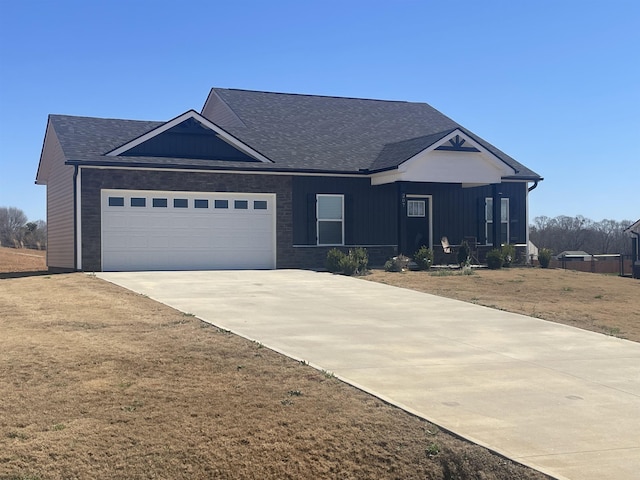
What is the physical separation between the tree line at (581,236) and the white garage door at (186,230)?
47.9 m

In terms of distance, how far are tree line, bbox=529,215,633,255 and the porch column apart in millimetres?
41194

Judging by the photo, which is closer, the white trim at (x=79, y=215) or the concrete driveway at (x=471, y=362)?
the concrete driveway at (x=471, y=362)

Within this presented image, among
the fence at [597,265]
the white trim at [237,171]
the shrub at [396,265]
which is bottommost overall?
the fence at [597,265]

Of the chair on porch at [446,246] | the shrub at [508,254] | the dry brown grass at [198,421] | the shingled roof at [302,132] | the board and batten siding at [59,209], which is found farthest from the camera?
the chair on porch at [446,246]

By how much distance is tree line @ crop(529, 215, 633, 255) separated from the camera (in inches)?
2667

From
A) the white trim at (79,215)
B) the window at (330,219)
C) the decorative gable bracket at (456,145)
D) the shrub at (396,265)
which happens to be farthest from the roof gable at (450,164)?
the white trim at (79,215)

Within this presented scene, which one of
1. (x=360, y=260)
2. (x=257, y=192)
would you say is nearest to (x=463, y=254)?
(x=360, y=260)

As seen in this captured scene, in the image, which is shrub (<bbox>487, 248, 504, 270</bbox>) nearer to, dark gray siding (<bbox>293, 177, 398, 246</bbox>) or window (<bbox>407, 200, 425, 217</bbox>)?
window (<bbox>407, 200, 425, 217</bbox>)

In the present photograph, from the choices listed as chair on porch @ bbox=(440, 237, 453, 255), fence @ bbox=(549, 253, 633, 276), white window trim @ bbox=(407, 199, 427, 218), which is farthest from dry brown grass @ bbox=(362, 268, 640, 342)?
fence @ bbox=(549, 253, 633, 276)

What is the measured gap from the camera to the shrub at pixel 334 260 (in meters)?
21.7

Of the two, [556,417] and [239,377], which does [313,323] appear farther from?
[556,417]

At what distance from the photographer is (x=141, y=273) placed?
2047cm

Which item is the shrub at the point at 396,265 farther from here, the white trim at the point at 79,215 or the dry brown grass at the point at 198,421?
the dry brown grass at the point at 198,421

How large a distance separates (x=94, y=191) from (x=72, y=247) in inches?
78.1
